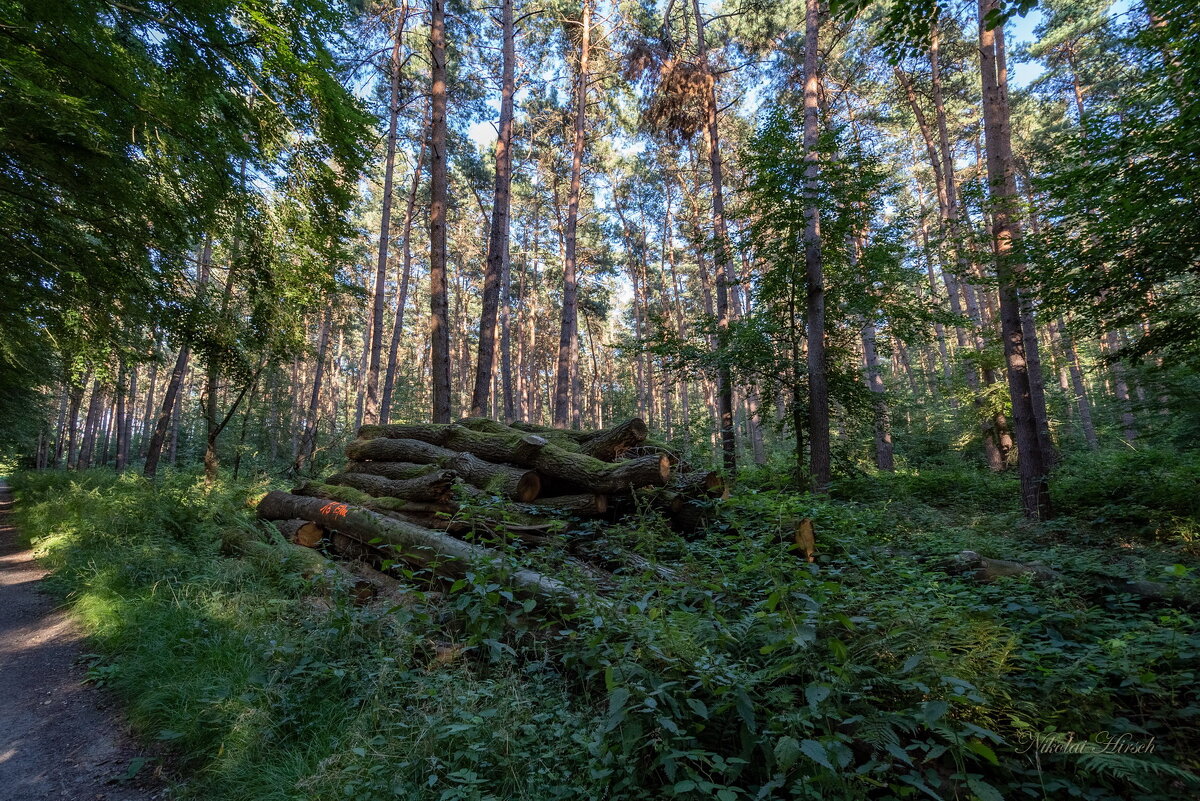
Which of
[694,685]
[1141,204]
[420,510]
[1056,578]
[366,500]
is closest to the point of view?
[694,685]

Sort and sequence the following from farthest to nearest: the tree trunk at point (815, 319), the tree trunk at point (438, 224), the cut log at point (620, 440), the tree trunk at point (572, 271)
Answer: the tree trunk at point (572, 271), the tree trunk at point (438, 224), the tree trunk at point (815, 319), the cut log at point (620, 440)

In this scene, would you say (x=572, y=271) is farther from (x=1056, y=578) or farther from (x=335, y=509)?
(x=1056, y=578)

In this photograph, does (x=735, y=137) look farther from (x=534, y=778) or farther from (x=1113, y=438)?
(x=534, y=778)

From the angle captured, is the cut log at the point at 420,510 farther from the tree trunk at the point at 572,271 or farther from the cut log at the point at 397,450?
the tree trunk at the point at 572,271

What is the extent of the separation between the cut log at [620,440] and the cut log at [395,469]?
2432 mm

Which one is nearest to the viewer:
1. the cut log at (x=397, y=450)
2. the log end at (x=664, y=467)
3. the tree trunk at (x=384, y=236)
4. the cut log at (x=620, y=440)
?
the log end at (x=664, y=467)

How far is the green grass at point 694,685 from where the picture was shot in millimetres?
2160

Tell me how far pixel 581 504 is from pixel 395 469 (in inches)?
139

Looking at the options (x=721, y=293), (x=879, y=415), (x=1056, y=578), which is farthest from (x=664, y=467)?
(x=721, y=293)

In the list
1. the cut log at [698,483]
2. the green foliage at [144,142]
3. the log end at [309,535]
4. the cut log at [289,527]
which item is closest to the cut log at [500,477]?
the cut log at [698,483]

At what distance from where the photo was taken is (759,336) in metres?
10.8

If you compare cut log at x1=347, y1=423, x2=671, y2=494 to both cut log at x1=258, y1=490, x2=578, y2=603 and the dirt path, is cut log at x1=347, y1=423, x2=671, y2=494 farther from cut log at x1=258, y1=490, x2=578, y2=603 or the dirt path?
the dirt path

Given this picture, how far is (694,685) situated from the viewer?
2.50 metres

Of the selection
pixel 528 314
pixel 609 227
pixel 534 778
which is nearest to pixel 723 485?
pixel 534 778
